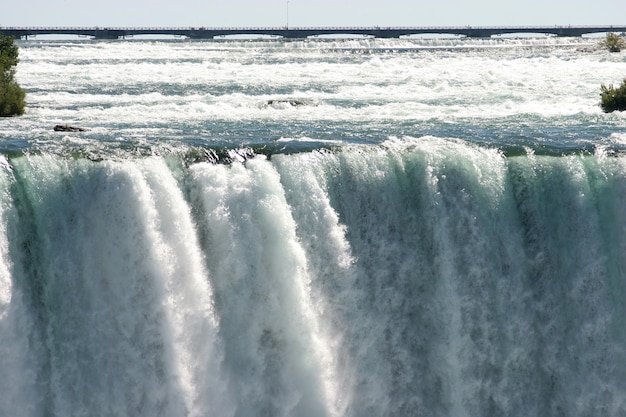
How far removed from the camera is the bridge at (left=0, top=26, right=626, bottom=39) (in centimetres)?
10362

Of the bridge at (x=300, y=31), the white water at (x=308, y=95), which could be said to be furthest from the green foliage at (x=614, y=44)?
the bridge at (x=300, y=31)

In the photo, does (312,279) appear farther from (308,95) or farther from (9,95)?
(308,95)

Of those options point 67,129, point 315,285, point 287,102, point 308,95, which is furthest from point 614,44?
point 315,285

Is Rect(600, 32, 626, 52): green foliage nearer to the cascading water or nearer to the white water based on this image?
the white water

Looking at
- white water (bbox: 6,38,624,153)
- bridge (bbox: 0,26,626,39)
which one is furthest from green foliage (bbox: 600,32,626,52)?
bridge (bbox: 0,26,626,39)

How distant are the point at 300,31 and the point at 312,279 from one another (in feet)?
294

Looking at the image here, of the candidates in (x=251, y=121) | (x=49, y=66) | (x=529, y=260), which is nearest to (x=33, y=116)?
(x=251, y=121)

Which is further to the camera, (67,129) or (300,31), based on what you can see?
(300,31)

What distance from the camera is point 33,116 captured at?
31.6 meters

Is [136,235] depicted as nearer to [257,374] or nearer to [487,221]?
[257,374]

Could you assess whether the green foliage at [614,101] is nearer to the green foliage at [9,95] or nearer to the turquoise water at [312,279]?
the turquoise water at [312,279]

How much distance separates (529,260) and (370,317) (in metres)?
3.06

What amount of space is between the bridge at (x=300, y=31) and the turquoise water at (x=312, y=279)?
84.6 m

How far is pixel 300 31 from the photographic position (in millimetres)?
106000
